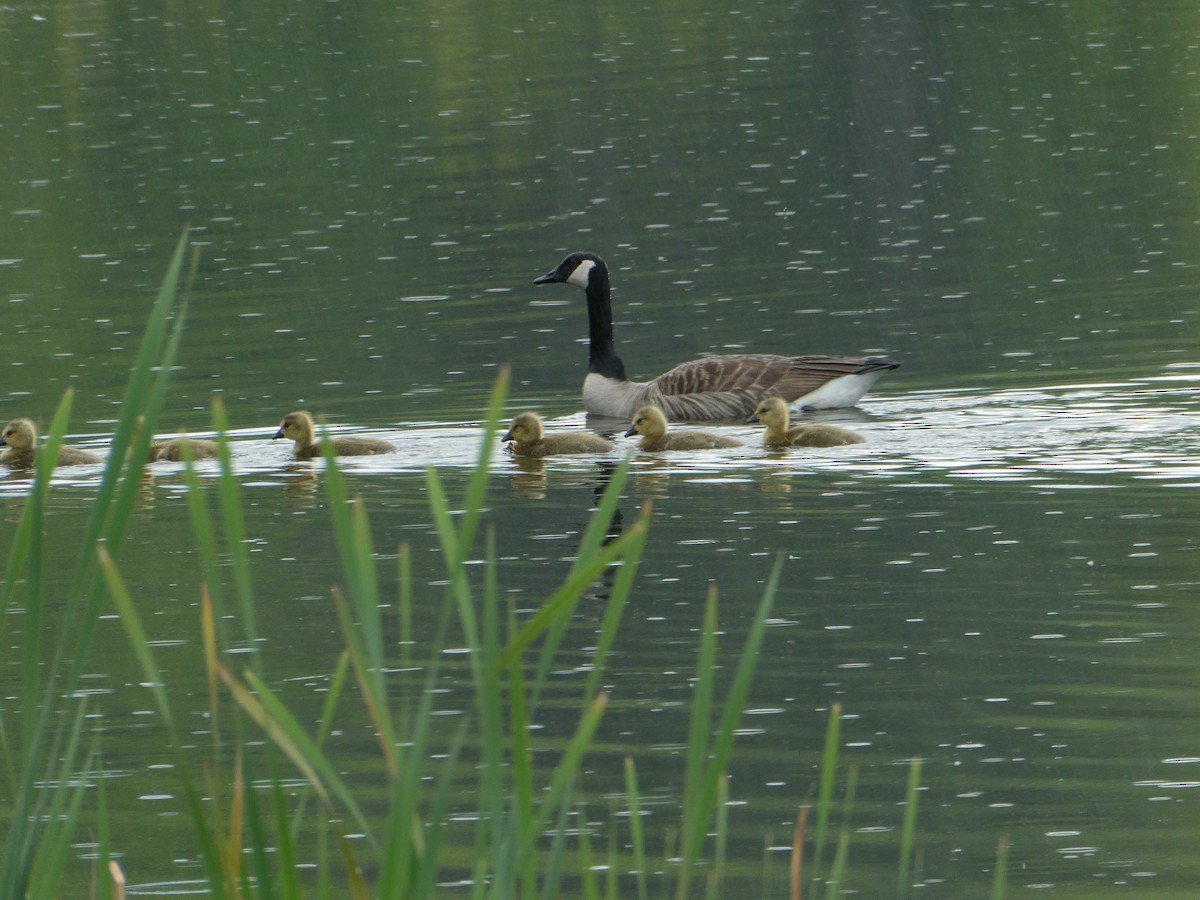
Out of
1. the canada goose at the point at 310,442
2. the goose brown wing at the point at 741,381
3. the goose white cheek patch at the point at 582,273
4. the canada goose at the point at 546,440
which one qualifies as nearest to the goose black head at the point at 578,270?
the goose white cheek patch at the point at 582,273

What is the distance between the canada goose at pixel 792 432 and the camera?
15.8m

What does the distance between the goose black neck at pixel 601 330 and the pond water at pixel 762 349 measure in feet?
2.12

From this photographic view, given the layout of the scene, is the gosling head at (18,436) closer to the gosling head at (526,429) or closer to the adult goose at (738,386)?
the gosling head at (526,429)

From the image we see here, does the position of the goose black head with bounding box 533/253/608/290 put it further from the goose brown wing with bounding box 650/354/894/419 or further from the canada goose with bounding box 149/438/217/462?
the canada goose with bounding box 149/438/217/462

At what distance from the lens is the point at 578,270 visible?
67.2 feet

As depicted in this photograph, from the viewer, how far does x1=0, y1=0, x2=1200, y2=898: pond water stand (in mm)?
9094

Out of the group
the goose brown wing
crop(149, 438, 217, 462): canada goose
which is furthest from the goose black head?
crop(149, 438, 217, 462): canada goose

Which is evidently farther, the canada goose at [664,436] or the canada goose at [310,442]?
the canada goose at [664,436]

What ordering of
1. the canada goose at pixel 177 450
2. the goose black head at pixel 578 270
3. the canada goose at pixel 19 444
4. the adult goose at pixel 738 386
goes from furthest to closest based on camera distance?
the goose black head at pixel 578 270
the adult goose at pixel 738 386
the canada goose at pixel 19 444
the canada goose at pixel 177 450

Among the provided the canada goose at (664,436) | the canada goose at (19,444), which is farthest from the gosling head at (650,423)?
the canada goose at (19,444)

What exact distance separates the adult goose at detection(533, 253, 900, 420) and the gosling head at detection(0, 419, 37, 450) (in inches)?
189

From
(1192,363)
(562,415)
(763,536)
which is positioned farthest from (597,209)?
(763,536)

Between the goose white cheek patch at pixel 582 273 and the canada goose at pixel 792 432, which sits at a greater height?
the goose white cheek patch at pixel 582 273

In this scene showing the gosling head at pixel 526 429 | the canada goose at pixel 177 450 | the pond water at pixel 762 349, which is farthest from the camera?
the gosling head at pixel 526 429
